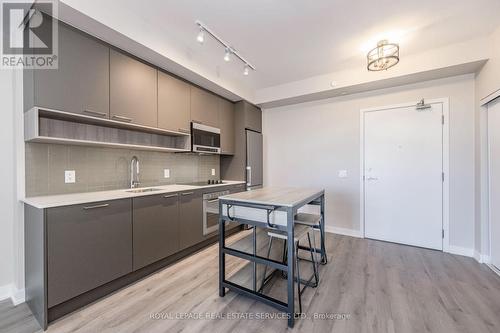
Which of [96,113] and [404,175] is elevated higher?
[96,113]

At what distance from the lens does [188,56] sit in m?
2.62

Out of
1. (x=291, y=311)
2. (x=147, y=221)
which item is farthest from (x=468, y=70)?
(x=147, y=221)

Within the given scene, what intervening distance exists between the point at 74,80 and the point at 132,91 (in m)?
0.51

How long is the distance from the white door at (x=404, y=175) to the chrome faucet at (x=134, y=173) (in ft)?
11.1

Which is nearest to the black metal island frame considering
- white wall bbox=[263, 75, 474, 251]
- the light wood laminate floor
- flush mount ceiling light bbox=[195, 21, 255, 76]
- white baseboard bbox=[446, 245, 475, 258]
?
the light wood laminate floor

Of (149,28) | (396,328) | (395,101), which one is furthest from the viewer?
(395,101)

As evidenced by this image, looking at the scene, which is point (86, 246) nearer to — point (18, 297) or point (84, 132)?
point (18, 297)

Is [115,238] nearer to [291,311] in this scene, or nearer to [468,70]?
[291,311]

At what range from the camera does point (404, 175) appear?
3.09 meters

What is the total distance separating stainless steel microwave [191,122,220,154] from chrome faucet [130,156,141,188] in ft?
2.41

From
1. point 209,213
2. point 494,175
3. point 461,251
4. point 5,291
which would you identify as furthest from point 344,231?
point 5,291

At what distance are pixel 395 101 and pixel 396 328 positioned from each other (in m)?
2.98

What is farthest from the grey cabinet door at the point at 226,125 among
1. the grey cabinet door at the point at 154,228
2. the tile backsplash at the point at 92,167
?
the grey cabinet door at the point at 154,228

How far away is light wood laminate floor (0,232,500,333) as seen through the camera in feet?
4.98
